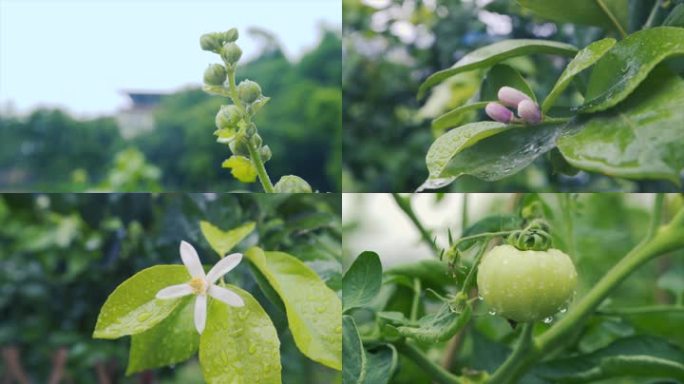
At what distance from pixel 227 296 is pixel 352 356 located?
6 cm

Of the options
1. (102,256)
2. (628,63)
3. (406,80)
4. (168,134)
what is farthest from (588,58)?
(168,134)

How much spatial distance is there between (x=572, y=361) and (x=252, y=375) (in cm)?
18

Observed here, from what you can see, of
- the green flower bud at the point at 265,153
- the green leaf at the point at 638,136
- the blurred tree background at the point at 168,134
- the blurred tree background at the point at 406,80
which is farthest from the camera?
the blurred tree background at the point at 168,134

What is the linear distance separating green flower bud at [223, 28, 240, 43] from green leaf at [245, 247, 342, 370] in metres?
0.10

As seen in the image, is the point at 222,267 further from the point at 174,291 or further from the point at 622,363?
the point at 622,363

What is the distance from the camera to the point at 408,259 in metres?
0.43

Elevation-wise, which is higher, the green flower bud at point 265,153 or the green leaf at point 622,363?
the green flower bud at point 265,153

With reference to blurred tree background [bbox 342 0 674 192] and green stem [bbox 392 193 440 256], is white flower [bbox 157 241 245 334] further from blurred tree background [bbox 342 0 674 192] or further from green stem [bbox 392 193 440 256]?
blurred tree background [bbox 342 0 674 192]

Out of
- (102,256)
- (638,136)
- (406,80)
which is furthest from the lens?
(406,80)

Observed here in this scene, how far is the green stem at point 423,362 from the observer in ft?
1.15

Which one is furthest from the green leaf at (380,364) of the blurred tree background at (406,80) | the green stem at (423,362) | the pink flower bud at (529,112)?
the blurred tree background at (406,80)

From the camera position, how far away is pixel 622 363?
1.23 ft

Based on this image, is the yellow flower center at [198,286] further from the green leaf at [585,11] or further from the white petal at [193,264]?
the green leaf at [585,11]

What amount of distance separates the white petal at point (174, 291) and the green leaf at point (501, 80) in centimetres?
18
